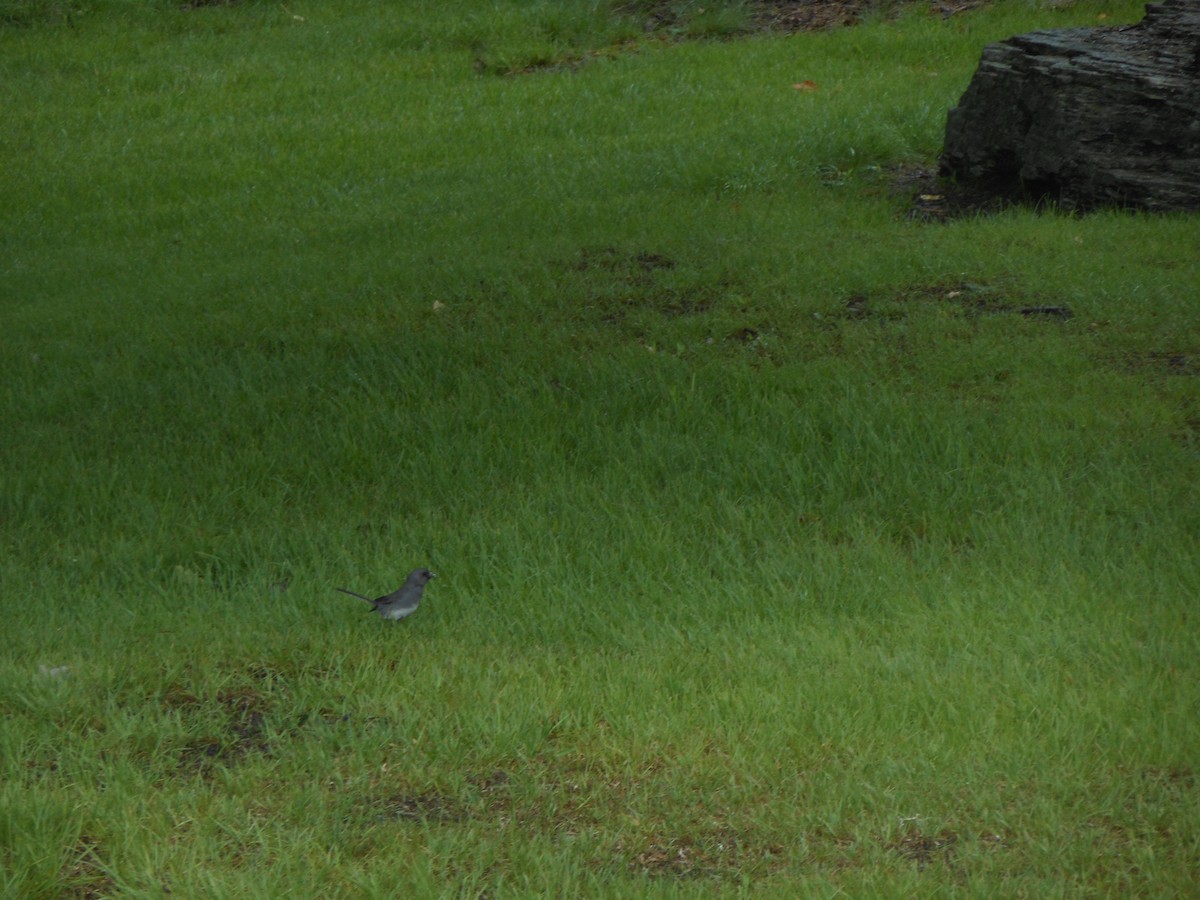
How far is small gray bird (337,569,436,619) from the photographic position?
4.27 meters

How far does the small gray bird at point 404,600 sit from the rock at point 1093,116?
600 centimetres

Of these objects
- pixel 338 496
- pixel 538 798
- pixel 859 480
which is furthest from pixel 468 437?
pixel 538 798

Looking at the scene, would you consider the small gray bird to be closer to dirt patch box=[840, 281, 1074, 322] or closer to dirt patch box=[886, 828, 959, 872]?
dirt patch box=[886, 828, 959, 872]

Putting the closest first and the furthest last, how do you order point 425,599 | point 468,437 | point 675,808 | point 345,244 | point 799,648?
point 675,808
point 799,648
point 425,599
point 468,437
point 345,244

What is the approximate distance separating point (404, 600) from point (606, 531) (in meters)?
1.07

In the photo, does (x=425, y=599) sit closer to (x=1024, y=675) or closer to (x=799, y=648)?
(x=799, y=648)

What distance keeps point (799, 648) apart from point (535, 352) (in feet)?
9.74

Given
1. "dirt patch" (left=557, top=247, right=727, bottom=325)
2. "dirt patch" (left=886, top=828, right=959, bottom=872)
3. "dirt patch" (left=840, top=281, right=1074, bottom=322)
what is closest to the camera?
"dirt patch" (left=886, top=828, right=959, bottom=872)

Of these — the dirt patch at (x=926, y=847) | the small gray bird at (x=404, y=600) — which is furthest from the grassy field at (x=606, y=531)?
the small gray bird at (x=404, y=600)

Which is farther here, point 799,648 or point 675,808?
point 799,648

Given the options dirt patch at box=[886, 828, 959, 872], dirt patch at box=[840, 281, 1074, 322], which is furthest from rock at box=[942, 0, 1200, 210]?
dirt patch at box=[886, 828, 959, 872]

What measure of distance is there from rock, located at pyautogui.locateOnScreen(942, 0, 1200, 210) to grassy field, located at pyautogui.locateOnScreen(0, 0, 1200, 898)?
580 mm

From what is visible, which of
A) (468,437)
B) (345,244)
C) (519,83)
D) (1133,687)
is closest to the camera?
(1133,687)

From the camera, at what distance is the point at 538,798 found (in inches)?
132
